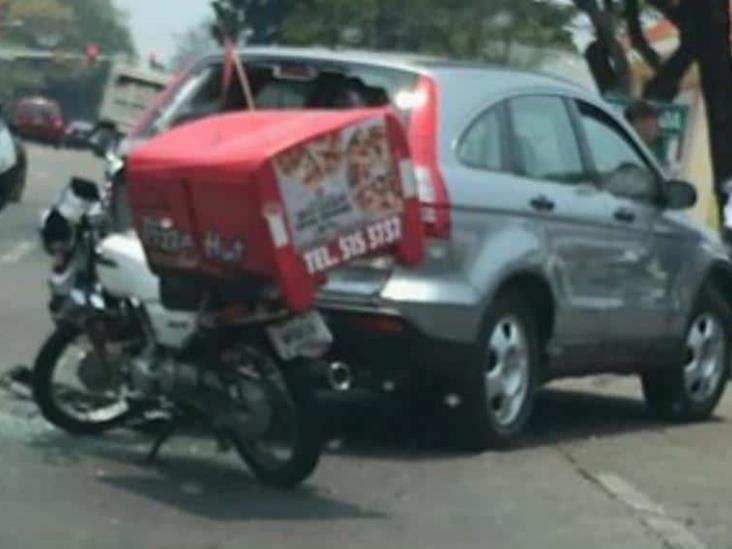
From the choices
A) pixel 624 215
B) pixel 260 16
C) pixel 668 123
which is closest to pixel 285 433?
pixel 624 215

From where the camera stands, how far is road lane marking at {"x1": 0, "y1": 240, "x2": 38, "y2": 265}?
21.2m

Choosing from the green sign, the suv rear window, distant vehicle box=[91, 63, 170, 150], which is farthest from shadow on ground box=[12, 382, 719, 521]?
distant vehicle box=[91, 63, 170, 150]

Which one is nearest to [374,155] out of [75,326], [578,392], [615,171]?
[75,326]

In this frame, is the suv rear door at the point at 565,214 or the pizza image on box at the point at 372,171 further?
the suv rear door at the point at 565,214

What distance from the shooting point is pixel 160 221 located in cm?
912

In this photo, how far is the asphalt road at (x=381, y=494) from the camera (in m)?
8.52

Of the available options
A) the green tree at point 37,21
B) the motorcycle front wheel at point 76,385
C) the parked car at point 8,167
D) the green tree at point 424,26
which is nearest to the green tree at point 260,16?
the green tree at point 424,26

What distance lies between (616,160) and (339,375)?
9.11 feet

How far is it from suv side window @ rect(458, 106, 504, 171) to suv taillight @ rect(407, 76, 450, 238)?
21cm

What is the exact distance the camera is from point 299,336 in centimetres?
903

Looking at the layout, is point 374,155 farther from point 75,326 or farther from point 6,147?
point 6,147

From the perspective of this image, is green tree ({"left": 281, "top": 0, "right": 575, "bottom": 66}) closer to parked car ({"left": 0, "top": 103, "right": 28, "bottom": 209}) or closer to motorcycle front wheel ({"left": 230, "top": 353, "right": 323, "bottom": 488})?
parked car ({"left": 0, "top": 103, "right": 28, "bottom": 209})

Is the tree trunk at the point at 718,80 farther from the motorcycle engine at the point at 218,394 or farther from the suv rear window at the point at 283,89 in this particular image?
the motorcycle engine at the point at 218,394

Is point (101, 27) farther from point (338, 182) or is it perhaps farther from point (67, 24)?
point (338, 182)
